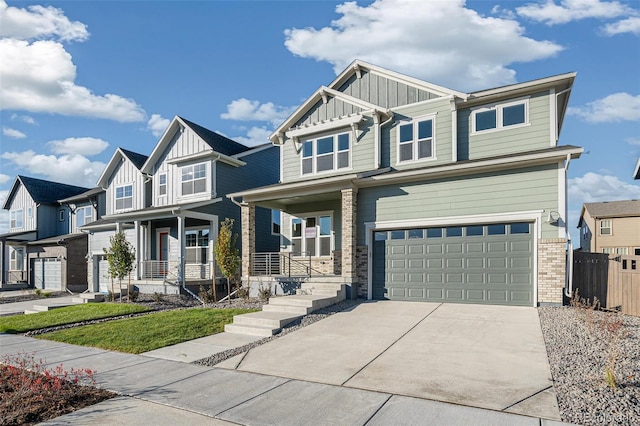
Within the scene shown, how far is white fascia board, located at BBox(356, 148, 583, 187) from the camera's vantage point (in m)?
11.4

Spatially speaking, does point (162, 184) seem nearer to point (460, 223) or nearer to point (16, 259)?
point (460, 223)

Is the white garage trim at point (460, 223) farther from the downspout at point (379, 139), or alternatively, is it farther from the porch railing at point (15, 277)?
the porch railing at point (15, 277)

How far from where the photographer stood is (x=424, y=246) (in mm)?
13523

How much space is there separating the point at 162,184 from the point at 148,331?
13.7 metres

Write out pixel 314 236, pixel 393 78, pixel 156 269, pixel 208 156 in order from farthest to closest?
pixel 156 269, pixel 208 156, pixel 314 236, pixel 393 78

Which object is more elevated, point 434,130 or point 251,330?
point 434,130

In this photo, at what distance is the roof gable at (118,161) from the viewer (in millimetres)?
23750

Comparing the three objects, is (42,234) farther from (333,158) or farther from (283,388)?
(283,388)

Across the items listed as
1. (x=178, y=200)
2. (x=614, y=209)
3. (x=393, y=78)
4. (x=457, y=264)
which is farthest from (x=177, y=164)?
(x=614, y=209)

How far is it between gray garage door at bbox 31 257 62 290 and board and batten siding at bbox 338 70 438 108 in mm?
22319

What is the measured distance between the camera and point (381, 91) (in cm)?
1623

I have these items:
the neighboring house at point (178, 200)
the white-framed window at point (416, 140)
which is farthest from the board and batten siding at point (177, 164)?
the white-framed window at point (416, 140)

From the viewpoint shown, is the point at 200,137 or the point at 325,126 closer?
the point at 325,126

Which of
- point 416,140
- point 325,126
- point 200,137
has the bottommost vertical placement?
point 416,140
